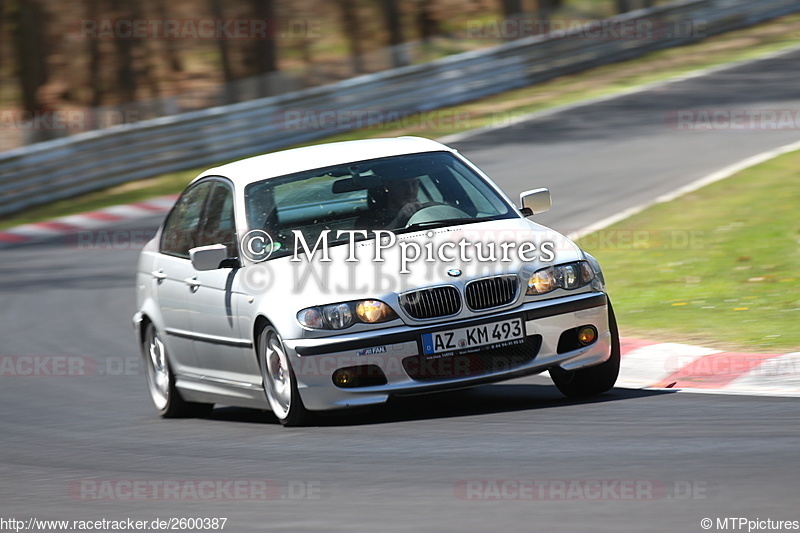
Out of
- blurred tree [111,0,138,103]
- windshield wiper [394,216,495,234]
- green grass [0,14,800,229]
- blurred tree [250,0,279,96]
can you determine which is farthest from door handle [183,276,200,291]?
blurred tree [111,0,138,103]

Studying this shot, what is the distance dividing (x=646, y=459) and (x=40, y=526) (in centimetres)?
245

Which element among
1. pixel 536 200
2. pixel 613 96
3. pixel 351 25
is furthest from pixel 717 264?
pixel 351 25

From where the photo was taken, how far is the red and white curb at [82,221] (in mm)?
17659

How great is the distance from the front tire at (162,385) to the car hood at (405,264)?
150 cm

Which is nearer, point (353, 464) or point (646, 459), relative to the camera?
point (646, 459)

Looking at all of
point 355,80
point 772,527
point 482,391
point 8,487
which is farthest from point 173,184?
point 772,527

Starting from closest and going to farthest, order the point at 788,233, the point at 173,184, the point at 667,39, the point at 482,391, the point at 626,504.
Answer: the point at 626,504 < the point at 482,391 < the point at 788,233 < the point at 173,184 < the point at 667,39

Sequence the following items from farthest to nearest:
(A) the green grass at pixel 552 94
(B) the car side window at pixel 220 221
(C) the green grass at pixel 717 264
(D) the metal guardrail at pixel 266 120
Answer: (D) the metal guardrail at pixel 266 120
(A) the green grass at pixel 552 94
(C) the green grass at pixel 717 264
(B) the car side window at pixel 220 221

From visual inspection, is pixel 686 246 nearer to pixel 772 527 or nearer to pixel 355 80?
pixel 772 527

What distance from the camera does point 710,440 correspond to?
5.88 m

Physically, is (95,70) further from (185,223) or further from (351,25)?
(185,223)

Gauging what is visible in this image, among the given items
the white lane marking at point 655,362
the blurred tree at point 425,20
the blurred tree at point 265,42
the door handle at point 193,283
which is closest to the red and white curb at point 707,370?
the white lane marking at point 655,362

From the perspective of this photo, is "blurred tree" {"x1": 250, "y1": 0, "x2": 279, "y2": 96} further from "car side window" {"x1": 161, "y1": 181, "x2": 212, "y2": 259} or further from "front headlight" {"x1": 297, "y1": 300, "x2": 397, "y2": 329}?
"front headlight" {"x1": 297, "y1": 300, "x2": 397, "y2": 329}

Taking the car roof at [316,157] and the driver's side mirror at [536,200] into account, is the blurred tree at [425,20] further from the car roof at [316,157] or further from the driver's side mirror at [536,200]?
the driver's side mirror at [536,200]
